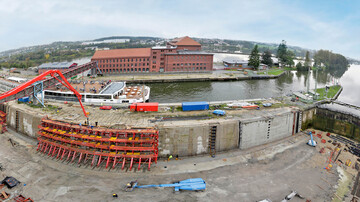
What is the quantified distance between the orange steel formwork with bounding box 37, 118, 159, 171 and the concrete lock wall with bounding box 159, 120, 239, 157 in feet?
4.94

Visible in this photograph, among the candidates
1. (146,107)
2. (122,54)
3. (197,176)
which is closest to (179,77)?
(122,54)

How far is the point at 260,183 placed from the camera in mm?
22188

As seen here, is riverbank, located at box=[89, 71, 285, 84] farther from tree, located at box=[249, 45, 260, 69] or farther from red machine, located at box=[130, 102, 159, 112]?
red machine, located at box=[130, 102, 159, 112]

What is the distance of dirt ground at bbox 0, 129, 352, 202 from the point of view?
2019 centimetres

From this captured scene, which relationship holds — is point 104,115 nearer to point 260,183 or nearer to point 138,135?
point 138,135

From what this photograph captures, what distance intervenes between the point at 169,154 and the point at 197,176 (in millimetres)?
4966

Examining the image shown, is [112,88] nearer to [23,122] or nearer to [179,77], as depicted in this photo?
[23,122]

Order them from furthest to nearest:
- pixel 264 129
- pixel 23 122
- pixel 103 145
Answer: pixel 23 122
pixel 264 129
pixel 103 145

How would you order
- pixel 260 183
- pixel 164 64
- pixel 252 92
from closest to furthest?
pixel 260 183, pixel 252 92, pixel 164 64

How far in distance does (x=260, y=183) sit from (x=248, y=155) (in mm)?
5244

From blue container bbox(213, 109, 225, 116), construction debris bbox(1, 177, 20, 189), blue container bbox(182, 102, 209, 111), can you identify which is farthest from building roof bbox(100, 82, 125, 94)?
construction debris bbox(1, 177, 20, 189)

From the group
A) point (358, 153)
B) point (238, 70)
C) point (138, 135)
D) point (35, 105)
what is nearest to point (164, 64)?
point (238, 70)

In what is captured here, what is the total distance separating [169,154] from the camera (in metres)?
26.4

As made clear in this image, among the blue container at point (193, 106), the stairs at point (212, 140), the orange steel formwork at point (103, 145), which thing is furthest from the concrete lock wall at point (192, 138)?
→ the blue container at point (193, 106)
